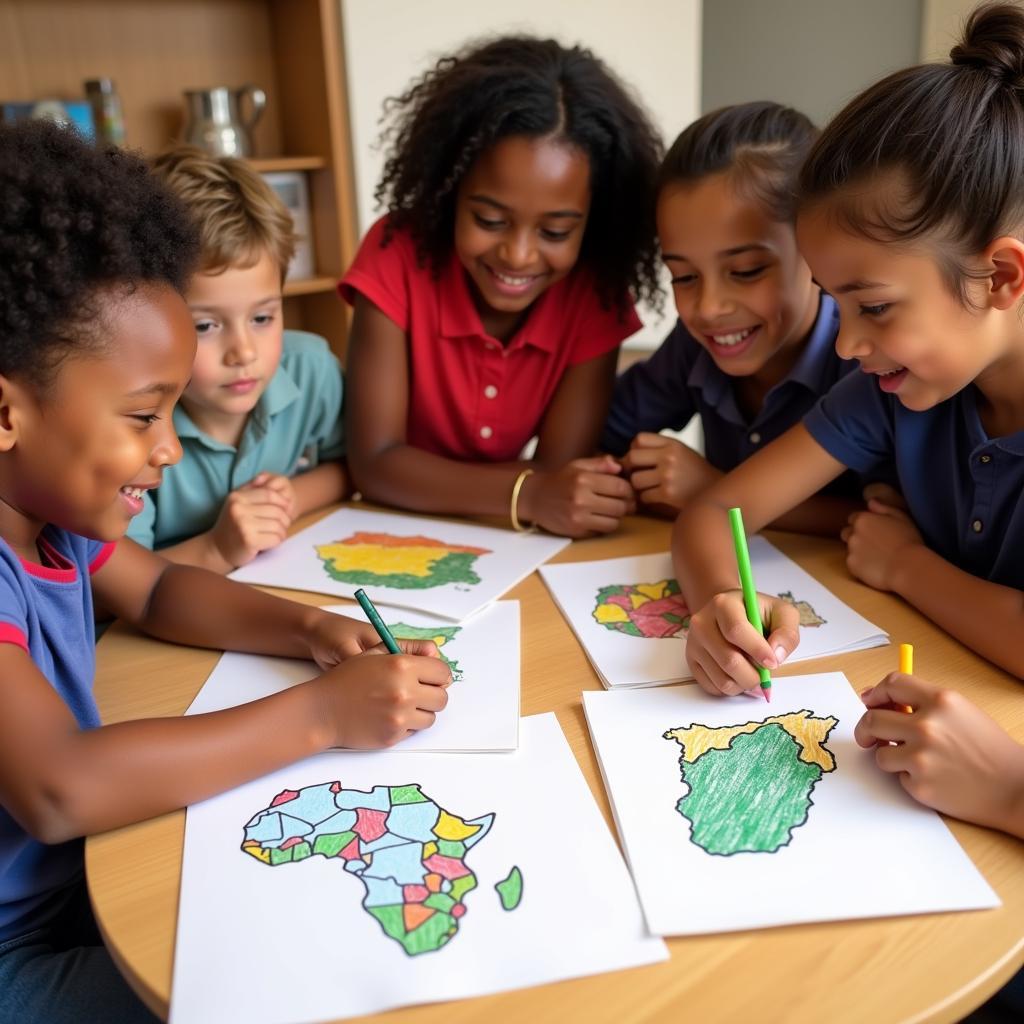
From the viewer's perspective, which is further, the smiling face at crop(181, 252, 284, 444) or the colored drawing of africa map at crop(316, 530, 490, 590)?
the smiling face at crop(181, 252, 284, 444)

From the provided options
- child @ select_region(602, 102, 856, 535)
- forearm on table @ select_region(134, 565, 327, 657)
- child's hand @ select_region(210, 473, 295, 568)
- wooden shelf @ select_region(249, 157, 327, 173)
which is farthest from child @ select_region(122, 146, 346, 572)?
wooden shelf @ select_region(249, 157, 327, 173)

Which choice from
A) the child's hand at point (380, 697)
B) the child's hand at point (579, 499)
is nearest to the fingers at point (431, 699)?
the child's hand at point (380, 697)

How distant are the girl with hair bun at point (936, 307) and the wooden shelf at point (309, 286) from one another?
6.33 feet

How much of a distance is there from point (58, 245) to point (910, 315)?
710mm

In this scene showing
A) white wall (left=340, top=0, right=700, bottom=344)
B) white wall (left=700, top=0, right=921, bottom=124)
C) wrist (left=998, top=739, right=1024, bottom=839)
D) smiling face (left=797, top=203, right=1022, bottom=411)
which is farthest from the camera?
white wall (left=700, top=0, right=921, bottom=124)

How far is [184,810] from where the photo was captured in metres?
0.71

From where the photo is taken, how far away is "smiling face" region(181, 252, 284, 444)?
1.23 meters

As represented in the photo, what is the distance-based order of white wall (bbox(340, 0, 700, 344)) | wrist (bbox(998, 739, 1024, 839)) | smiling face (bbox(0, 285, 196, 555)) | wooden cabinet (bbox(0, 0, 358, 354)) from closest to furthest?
wrist (bbox(998, 739, 1024, 839)) < smiling face (bbox(0, 285, 196, 555)) < wooden cabinet (bbox(0, 0, 358, 354)) < white wall (bbox(340, 0, 700, 344))

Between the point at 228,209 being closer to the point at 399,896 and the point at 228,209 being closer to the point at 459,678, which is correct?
the point at 459,678

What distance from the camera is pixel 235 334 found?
49.0 inches

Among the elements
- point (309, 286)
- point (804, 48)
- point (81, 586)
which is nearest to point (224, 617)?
point (81, 586)

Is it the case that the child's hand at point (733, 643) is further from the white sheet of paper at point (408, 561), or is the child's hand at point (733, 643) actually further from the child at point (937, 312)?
the white sheet of paper at point (408, 561)

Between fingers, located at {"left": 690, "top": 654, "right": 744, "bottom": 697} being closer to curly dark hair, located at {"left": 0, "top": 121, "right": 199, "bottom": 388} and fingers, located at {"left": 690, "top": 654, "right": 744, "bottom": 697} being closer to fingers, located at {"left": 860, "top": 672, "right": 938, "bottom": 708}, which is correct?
fingers, located at {"left": 860, "top": 672, "right": 938, "bottom": 708}

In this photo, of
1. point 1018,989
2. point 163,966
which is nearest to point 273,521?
point 163,966
